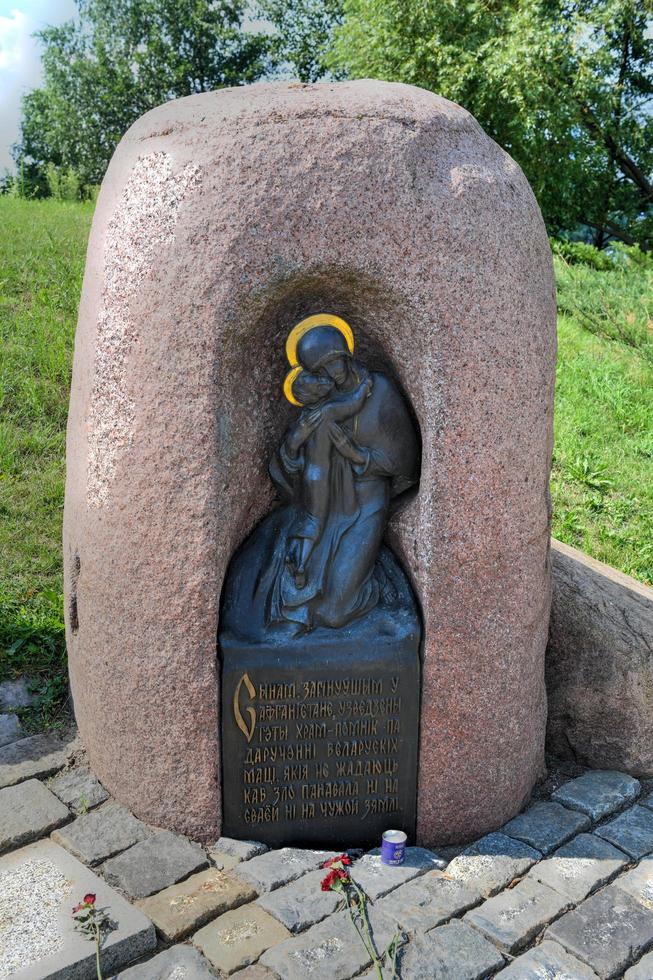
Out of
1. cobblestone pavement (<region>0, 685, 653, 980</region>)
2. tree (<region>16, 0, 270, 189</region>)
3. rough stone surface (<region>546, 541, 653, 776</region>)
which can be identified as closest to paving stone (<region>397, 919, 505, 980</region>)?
cobblestone pavement (<region>0, 685, 653, 980</region>)

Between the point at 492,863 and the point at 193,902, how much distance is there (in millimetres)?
1070

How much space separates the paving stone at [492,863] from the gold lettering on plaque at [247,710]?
→ 2.84ft

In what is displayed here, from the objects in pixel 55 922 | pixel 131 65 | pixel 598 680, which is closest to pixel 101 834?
pixel 55 922

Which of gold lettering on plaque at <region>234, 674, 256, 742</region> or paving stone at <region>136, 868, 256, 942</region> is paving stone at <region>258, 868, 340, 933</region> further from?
gold lettering on plaque at <region>234, 674, 256, 742</region>

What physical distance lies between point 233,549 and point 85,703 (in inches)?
35.3

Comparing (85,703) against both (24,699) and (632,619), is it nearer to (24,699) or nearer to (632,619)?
(24,699)

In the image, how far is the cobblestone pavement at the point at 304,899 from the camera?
273 centimetres

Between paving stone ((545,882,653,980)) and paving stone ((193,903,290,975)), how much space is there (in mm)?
902

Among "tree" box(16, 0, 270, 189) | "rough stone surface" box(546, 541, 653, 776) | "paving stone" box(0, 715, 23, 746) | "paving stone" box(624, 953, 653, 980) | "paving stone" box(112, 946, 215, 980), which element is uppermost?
"tree" box(16, 0, 270, 189)

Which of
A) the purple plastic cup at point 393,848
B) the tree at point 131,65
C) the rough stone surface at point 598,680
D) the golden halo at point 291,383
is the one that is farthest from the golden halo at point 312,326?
the tree at point 131,65

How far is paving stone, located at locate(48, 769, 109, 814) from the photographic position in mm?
3428

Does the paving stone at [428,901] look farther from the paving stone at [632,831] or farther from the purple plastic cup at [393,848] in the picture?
the paving stone at [632,831]

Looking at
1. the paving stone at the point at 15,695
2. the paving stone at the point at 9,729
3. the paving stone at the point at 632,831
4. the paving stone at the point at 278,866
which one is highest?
the paving stone at the point at 15,695

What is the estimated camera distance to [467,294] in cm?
297
